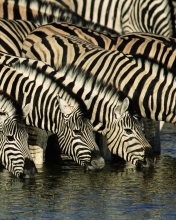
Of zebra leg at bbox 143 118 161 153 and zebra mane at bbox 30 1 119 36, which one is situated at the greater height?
zebra mane at bbox 30 1 119 36

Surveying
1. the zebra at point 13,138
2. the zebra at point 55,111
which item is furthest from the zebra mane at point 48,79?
the zebra at point 13,138

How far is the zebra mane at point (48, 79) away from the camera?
15922mm

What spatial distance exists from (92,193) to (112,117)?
2474mm

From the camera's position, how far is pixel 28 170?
589 inches

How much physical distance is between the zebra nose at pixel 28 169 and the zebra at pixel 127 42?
3492mm

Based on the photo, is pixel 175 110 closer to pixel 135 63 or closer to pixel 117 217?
pixel 135 63

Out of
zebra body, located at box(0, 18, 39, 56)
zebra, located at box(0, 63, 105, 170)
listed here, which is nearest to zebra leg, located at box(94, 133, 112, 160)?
zebra, located at box(0, 63, 105, 170)

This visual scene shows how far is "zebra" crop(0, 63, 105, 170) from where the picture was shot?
15820mm

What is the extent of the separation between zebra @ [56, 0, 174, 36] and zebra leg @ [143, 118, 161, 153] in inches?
115

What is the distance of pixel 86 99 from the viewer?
16.7 m

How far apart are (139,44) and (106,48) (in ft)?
2.06

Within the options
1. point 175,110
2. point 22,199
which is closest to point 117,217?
point 22,199

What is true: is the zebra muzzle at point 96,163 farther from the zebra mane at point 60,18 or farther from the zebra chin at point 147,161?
the zebra mane at point 60,18

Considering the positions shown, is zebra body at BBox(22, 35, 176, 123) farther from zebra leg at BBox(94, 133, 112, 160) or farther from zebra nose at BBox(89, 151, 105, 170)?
zebra nose at BBox(89, 151, 105, 170)
